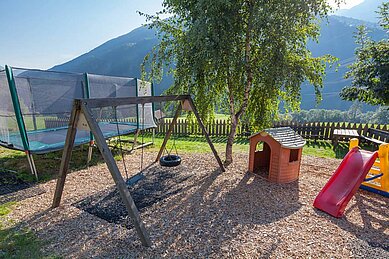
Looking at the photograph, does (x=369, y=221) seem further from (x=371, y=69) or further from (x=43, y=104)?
(x=43, y=104)

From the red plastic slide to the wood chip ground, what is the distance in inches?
6.3

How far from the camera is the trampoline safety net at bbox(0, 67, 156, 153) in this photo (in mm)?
4344

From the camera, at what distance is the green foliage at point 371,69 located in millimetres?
6262

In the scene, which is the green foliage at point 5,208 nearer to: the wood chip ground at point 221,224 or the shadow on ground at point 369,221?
the wood chip ground at point 221,224

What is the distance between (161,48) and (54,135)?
350cm

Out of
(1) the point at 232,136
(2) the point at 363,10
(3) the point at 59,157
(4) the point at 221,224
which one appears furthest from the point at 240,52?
(2) the point at 363,10

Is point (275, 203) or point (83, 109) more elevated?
point (83, 109)

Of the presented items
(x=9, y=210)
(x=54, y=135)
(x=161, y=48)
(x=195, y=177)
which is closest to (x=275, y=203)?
(x=195, y=177)

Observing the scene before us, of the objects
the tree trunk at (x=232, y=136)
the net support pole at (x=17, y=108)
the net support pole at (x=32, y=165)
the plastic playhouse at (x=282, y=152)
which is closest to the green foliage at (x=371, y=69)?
the plastic playhouse at (x=282, y=152)

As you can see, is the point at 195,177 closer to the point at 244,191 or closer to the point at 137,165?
the point at 244,191

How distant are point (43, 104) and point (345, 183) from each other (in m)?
6.19

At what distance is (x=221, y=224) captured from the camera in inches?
119

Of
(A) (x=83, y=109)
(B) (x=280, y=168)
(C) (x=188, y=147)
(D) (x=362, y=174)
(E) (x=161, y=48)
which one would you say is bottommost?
(C) (x=188, y=147)

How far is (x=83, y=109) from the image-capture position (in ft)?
8.96
